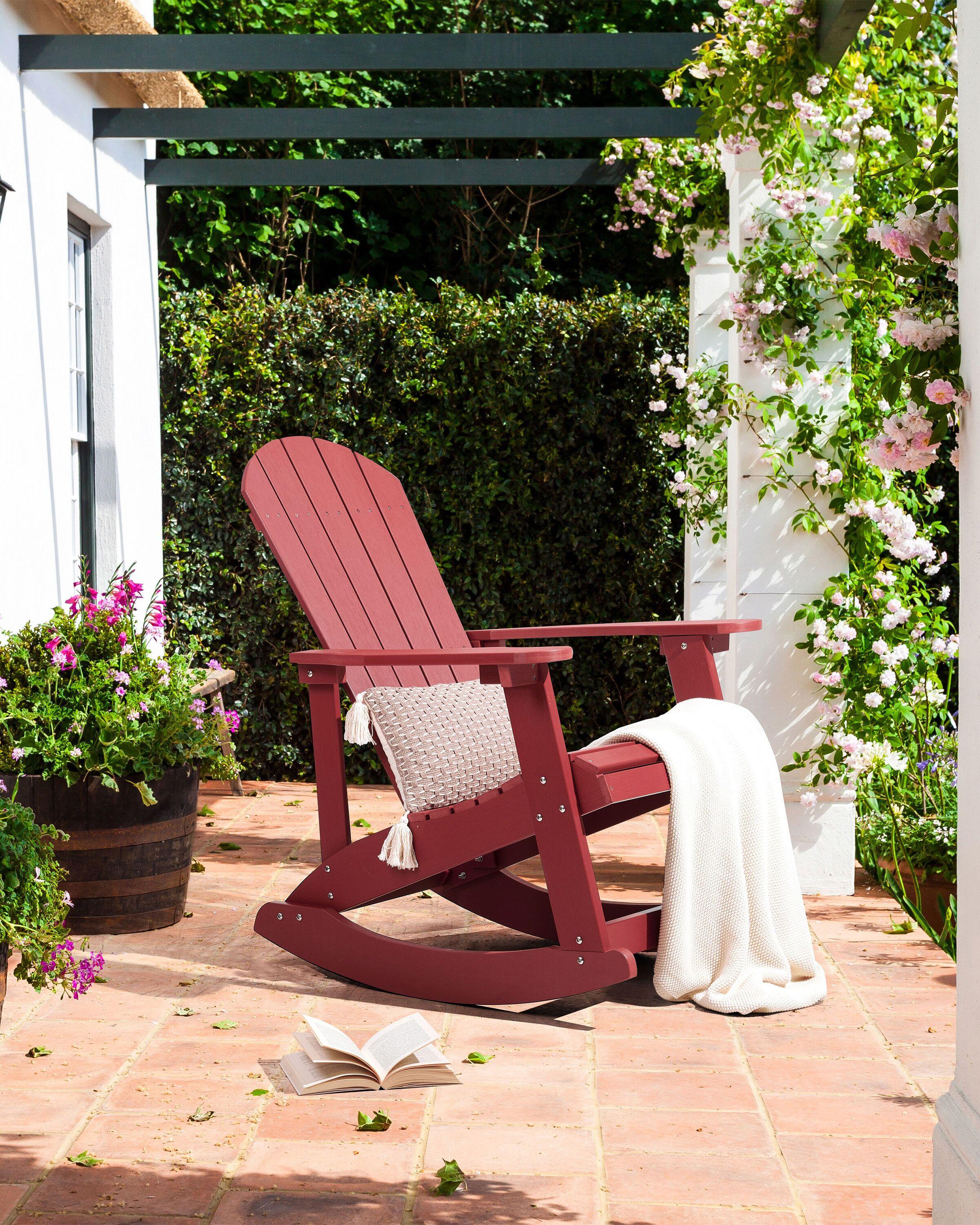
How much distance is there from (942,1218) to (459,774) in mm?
1480

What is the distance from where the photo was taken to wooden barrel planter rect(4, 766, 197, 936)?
2.99m

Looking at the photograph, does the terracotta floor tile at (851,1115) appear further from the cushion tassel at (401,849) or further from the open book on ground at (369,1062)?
the cushion tassel at (401,849)

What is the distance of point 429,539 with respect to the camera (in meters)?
5.34

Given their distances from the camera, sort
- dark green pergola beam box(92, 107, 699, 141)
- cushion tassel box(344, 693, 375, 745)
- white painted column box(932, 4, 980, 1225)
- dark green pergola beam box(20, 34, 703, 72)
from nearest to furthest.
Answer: white painted column box(932, 4, 980, 1225) < cushion tassel box(344, 693, 375, 745) < dark green pergola beam box(20, 34, 703, 72) < dark green pergola beam box(92, 107, 699, 141)

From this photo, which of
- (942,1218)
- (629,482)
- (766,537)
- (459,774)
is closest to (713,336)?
(629,482)

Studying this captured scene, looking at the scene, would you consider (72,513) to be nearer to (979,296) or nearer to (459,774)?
(459,774)

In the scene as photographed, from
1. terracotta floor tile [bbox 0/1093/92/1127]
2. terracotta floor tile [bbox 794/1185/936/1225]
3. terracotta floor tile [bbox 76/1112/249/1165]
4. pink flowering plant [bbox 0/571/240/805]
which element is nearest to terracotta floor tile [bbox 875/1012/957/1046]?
terracotta floor tile [bbox 794/1185/936/1225]

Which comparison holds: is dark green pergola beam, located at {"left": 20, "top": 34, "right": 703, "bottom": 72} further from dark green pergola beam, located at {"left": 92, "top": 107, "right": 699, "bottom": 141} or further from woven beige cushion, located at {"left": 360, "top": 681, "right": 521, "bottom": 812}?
woven beige cushion, located at {"left": 360, "top": 681, "right": 521, "bottom": 812}

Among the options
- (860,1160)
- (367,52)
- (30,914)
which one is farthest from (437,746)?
(367,52)

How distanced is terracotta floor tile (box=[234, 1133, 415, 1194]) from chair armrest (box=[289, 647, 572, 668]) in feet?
2.89

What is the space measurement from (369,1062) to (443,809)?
65 cm

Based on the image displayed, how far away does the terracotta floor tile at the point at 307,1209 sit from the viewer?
165cm

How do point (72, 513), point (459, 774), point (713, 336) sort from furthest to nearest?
point (713, 336)
point (72, 513)
point (459, 774)

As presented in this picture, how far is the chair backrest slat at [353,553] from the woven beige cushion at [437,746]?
202 mm
